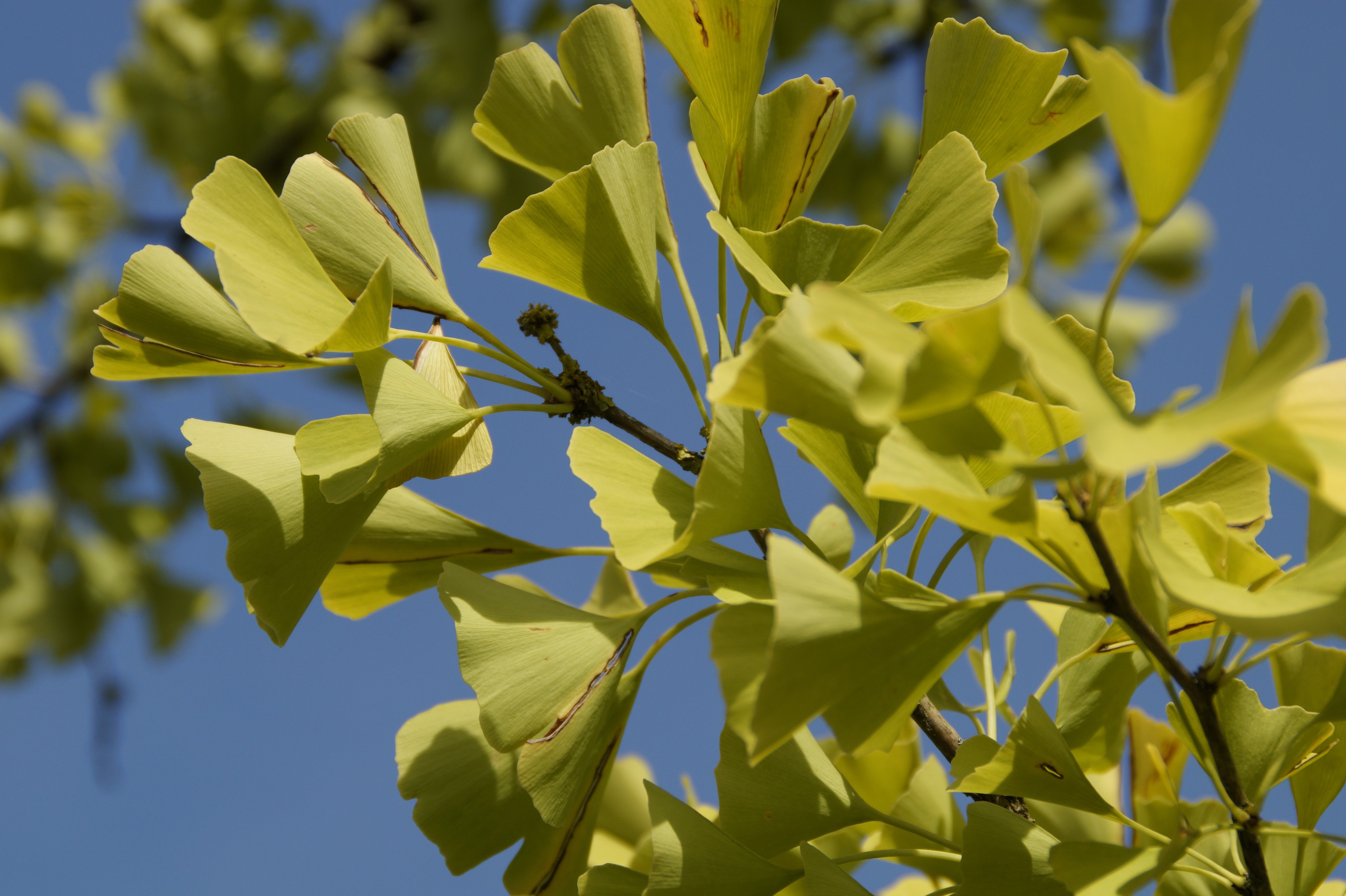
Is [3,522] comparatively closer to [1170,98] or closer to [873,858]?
[873,858]

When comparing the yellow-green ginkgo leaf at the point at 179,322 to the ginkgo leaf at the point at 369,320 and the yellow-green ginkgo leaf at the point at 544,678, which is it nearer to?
the ginkgo leaf at the point at 369,320

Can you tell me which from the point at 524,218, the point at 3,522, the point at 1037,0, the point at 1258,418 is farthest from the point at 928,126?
the point at 3,522

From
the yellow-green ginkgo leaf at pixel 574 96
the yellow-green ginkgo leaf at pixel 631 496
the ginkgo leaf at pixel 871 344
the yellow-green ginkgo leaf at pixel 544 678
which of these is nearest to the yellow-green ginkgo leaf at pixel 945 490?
the ginkgo leaf at pixel 871 344

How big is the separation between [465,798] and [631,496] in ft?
0.72

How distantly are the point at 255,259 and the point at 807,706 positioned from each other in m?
0.35

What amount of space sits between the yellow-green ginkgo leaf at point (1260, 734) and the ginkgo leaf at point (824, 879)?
0.60 ft

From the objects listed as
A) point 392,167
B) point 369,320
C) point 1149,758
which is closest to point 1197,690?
point 1149,758

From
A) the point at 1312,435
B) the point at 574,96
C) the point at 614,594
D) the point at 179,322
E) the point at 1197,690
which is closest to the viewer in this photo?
the point at 1312,435

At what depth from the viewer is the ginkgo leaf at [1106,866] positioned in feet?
1.42

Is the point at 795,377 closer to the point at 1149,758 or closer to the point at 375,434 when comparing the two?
the point at 375,434

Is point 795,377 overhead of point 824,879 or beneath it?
overhead

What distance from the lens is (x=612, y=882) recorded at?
555 millimetres

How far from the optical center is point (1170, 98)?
333 millimetres

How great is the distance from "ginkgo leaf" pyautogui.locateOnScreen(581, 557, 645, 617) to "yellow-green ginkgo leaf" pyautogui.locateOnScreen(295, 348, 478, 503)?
266mm
